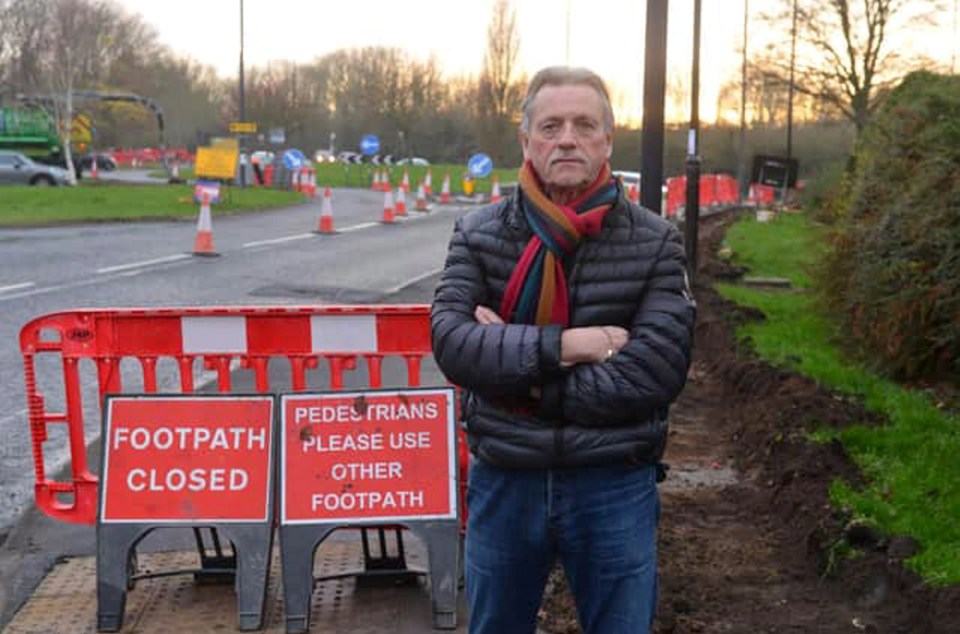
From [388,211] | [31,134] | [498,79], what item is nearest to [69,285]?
[388,211]

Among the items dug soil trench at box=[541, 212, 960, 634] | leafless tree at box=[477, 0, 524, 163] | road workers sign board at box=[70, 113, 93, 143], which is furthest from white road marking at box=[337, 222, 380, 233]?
leafless tree at box=[477, 0, 524, 163]

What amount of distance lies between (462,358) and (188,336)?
2.60 metres

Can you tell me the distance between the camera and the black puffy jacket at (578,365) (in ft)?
8.95

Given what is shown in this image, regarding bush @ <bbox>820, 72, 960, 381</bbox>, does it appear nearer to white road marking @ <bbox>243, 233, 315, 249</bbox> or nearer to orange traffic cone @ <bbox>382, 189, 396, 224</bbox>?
white road marking @ <bbox>243, 233, 315, 249</bbox>

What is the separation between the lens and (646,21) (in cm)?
686

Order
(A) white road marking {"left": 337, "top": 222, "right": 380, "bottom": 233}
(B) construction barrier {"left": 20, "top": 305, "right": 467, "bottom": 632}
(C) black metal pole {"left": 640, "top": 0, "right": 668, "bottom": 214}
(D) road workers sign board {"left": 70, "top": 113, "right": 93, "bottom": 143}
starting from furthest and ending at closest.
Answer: (D) road workers sign board {"left": 70, "top": 113, "right": 93, "bottom": 143} < (A) white road marking {"left": 337, "top": 222, "right": 380, "bottom": 233} < (C) black metal pole {"left": 640, "top": 0, "right": 668, "bottom": 214} < (B) construction barrier {"left": 20, "top": 305, "right": 467, "bottom": 632}

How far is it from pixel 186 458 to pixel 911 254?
514 cm

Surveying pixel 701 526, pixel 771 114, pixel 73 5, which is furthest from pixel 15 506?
pixel 771 114

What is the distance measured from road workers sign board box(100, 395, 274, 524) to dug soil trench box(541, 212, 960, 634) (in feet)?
4.01

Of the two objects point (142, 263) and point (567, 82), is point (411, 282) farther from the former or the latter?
point (567, 82)

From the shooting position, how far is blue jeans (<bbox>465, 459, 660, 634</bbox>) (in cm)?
284

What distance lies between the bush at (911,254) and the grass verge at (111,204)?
19.5 metres

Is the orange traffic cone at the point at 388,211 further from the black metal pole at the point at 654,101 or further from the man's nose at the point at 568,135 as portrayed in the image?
the man's nose at the point at 568,135

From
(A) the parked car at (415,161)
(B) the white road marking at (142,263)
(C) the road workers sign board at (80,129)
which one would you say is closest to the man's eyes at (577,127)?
(B) the white road marking at (142,263)
